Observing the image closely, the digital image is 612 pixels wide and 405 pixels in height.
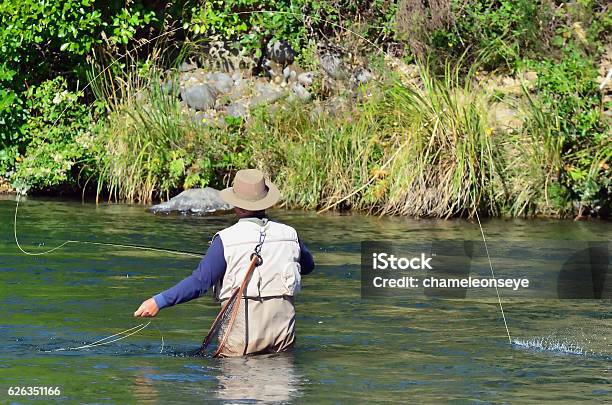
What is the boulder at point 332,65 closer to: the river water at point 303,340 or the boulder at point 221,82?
the boulder at point 221,82

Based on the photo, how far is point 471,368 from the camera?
26.2ft

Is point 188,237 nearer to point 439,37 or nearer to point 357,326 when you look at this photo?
point 357,326

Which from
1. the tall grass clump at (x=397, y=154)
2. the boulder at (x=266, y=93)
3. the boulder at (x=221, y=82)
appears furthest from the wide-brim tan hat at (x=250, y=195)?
the boulder at (x=221, y=82)

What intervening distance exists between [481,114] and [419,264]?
3.41 meters

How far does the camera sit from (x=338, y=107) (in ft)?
52.9

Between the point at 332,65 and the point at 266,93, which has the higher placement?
the point at 332,65

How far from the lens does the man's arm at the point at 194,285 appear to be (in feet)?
23.9

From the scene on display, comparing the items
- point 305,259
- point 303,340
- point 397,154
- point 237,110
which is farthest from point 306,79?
point 305,259

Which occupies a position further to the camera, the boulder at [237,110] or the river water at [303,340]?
the boulder at [237,110]

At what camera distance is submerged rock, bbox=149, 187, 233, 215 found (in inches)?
588

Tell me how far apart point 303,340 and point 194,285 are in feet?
5.40

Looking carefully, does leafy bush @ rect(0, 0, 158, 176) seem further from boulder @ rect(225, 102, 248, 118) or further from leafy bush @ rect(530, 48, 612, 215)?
leafy bush @ rect(530, 48, 612, 215)

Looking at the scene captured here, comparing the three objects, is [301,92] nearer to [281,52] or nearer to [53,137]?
[281,52]

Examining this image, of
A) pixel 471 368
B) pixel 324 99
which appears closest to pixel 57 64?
pixel 324 99
